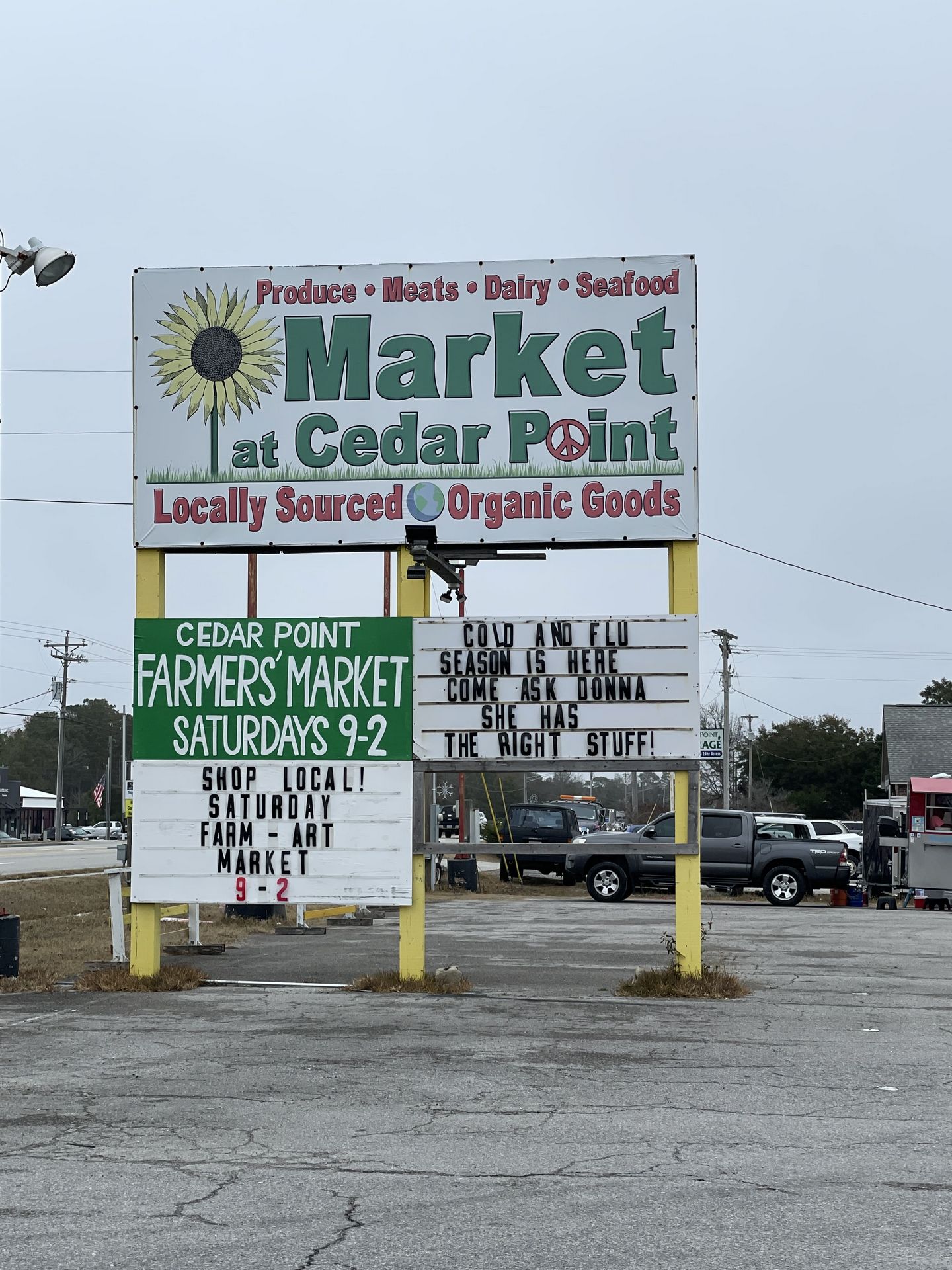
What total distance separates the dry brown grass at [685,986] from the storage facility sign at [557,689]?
206cm

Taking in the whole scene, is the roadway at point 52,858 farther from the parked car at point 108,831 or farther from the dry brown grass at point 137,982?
the dry brown grass at point 137,982

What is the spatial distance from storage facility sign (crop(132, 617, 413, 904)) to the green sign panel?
0.01m

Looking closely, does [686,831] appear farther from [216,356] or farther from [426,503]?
[216,356]

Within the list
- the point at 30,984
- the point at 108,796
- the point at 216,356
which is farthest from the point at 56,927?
the point at 108,796

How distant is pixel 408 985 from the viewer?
13.1 meters

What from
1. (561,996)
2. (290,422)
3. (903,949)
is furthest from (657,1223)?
(903,949)

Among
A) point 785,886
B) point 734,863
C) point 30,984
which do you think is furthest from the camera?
point 734,863

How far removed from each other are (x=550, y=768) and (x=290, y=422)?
4.07m

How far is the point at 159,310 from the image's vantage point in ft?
45.5

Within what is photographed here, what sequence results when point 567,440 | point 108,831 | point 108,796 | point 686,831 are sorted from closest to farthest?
point 686,831, point 567,440, point 108,796, point 108,831

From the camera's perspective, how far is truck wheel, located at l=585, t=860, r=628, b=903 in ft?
95.0

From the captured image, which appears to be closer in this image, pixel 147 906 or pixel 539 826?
pixel 147 906

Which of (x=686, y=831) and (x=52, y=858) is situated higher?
(x=686, y=831)

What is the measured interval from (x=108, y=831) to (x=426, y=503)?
234 ft
